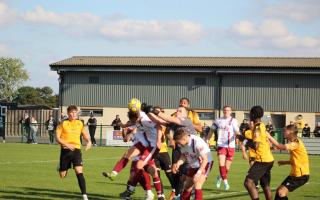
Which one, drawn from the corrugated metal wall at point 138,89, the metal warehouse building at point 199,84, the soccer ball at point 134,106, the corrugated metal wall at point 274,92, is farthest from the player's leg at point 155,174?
the corrugated metal wall at point 138,89

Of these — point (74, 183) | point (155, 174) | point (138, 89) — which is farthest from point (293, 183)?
point (138, 89)

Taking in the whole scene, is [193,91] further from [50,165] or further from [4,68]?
[4,68]

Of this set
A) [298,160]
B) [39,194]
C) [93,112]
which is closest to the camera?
[298,160]

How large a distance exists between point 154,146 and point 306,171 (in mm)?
3126

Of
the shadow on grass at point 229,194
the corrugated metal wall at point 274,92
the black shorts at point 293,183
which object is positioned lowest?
the shadow on grass at point 229,194

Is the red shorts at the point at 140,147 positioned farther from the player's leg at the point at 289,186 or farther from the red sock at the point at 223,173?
the red sock at the point at 223,173

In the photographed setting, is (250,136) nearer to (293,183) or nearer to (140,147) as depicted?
(293,183)

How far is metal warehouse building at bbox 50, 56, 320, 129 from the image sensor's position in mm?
57875

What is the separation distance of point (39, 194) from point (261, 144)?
17.9 feet

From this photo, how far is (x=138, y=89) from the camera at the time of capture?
61.4 m

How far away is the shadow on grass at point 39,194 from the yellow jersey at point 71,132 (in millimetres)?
1275

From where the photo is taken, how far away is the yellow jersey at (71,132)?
15227 millimetres

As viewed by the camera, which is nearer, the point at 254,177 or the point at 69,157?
the point at 254,177

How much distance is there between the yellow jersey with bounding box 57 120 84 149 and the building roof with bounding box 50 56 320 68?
4370 cm
